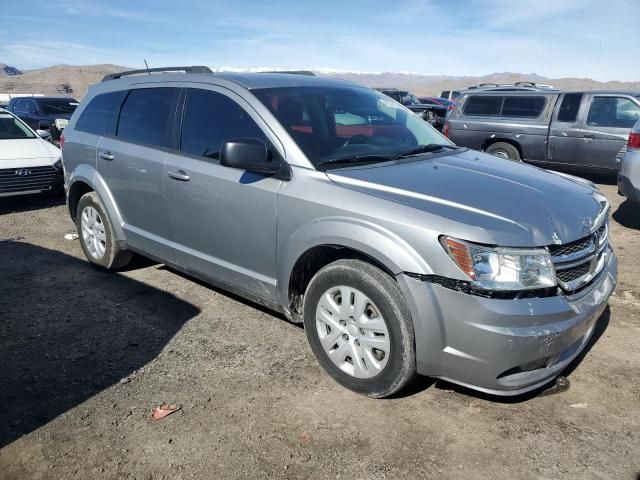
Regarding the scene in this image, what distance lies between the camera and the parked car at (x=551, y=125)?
9.09m

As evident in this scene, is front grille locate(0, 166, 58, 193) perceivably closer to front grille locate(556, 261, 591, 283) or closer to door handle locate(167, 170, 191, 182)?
door handle locate(167, 170, 191, 182)

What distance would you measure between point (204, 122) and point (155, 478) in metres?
2.42

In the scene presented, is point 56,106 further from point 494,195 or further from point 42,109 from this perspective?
point 494,195

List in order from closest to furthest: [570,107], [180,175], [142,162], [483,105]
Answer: [180,175], [142,162], [570,107], [483,105]

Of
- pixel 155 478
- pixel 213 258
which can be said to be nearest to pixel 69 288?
pixel 213 258

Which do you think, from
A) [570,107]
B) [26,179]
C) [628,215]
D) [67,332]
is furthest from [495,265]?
[570,107]

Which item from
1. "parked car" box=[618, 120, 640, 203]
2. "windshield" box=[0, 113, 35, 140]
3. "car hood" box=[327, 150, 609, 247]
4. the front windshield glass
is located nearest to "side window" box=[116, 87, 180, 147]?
the front windshield glass

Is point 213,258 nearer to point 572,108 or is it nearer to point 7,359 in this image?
point 7,359

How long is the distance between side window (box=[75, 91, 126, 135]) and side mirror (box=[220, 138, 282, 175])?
6.85 feet

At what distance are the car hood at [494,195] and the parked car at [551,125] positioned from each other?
6.22 metres

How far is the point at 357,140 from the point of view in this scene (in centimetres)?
362

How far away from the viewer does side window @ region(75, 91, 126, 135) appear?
482cm

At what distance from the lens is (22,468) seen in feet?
8.34

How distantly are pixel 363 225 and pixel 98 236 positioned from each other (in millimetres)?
3238
